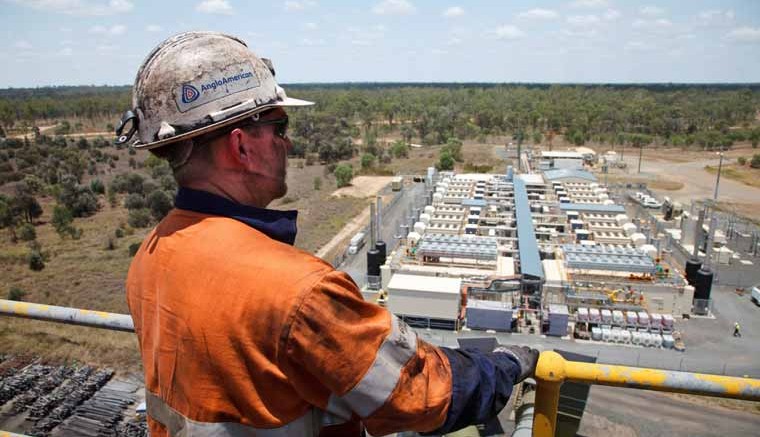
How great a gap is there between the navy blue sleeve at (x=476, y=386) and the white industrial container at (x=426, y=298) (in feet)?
46.6

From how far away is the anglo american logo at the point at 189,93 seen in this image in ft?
4.25

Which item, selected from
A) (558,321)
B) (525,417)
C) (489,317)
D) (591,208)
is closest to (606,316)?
(558,321)

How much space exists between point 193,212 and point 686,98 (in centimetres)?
10691

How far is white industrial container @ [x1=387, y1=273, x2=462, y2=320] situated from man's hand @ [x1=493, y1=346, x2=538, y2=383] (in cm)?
1403

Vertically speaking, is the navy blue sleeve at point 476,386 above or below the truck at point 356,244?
above

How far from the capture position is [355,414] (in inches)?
45.6

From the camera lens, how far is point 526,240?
1978 cm

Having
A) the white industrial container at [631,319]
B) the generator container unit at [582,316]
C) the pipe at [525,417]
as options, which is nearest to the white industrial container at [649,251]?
the white industrial container at [631,319]

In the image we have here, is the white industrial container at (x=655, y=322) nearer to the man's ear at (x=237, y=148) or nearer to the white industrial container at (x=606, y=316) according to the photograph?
the white industrial container at (x=606, y=316)

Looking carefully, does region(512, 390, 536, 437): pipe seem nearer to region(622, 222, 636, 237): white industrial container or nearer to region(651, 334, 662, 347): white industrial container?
region(651, 334, 662, 347): white industrial container

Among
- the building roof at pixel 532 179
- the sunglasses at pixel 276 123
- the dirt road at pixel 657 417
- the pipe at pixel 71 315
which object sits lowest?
the dirt road at pixel 657 417

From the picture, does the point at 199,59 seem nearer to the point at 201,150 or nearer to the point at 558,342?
the point at 201,150

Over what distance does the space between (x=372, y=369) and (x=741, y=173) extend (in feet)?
168

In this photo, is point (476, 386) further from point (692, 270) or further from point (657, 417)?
point (692, 270)
